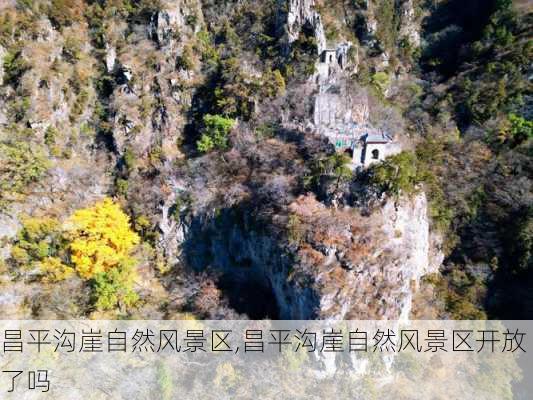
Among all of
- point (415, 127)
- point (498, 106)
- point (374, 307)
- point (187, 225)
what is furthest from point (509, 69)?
point (187, 225)

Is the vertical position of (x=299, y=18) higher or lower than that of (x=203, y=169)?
higher

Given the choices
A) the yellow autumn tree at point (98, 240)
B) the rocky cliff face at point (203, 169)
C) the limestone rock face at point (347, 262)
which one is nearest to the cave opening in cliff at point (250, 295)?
the rocky cliff face at point (203, 169)

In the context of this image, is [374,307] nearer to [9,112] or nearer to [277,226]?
[277,226]

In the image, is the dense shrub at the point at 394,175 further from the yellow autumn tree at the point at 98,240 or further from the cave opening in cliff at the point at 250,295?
the yellow autumn tree at the point at 98,240

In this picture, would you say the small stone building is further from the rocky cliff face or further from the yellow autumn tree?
the yellow autumn tree

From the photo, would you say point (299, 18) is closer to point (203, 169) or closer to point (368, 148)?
point (203, 169)

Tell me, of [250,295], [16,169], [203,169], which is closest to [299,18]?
[203,169]
